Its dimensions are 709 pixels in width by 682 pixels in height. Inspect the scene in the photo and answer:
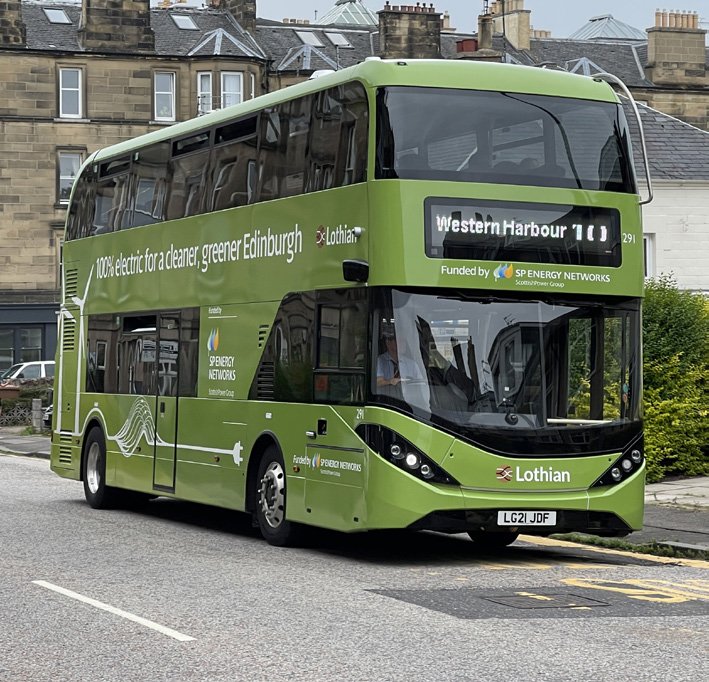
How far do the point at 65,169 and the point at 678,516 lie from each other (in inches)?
1764

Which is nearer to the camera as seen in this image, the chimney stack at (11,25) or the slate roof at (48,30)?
the chimney stack at (11,25)

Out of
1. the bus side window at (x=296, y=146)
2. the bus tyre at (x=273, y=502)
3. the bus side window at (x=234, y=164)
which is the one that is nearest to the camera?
the bus side window at (x=296, y=146)

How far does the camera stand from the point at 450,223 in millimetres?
12508

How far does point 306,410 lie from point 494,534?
2479mm

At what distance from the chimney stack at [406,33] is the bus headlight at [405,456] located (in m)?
48.5

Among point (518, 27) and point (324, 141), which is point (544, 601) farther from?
point (518, 27)

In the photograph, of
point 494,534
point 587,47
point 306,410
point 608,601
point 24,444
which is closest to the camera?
point 608,601

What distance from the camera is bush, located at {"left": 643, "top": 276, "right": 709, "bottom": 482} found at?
20.1 meters

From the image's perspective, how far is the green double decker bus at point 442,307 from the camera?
12.3m

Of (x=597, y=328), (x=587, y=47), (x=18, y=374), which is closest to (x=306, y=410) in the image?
(x=597, y=328)

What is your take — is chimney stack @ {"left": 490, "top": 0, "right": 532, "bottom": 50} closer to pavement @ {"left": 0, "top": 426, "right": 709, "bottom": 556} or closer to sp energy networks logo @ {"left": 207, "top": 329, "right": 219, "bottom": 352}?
pavement @ {"left": 0, "top": 426, "right": 709, "bottom": 556}

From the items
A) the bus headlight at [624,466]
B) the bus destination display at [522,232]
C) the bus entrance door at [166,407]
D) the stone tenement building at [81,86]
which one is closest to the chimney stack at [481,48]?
the stone tenement building at [81,86]

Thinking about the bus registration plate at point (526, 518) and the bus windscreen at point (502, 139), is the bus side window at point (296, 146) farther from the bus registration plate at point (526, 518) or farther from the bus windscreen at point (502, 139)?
the bus registration plate at point (526, 518)

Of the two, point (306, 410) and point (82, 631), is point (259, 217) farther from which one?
point (82, 631)
